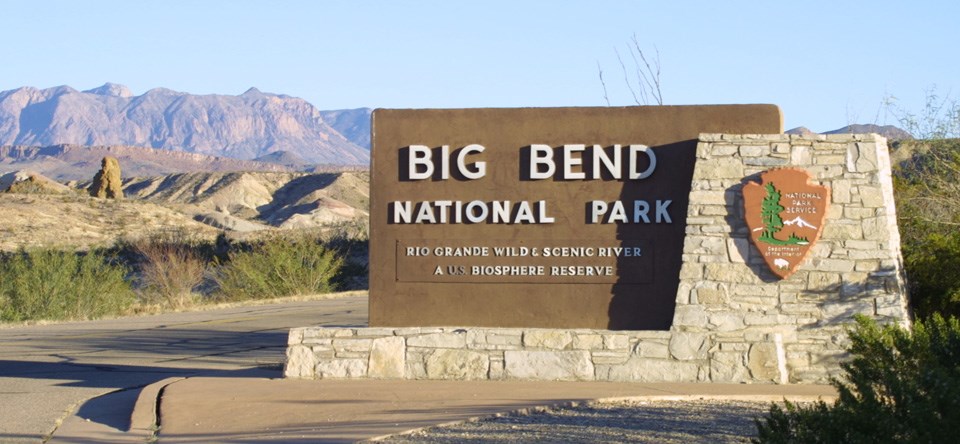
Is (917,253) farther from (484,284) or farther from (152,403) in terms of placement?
(152,403)

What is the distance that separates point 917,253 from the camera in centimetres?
1552

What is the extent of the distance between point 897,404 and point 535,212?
23.8 ft

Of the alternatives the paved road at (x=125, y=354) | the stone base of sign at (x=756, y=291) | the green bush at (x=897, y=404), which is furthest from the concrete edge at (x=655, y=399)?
the paved road at (x=125, y=354)

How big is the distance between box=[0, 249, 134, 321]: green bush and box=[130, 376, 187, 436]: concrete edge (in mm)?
16477

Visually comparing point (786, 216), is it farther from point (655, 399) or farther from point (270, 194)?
point (270, 194)

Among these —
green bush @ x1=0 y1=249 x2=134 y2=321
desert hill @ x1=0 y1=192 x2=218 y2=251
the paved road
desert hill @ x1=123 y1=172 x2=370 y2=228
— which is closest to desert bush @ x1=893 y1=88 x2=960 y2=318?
the paved road

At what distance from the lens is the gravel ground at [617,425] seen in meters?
9.87

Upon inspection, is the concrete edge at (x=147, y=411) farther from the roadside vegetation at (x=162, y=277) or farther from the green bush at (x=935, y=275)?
the roadside vegetation at (x=162, y=277)

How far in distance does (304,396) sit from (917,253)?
8184 mm

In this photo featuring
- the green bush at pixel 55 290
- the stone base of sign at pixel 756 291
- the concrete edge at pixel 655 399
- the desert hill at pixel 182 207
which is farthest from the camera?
the desert hill at pixel 182 207

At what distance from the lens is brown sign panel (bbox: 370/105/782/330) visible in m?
13.8

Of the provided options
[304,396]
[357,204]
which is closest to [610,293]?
[304,396]

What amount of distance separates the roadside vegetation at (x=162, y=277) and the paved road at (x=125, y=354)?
248 cm

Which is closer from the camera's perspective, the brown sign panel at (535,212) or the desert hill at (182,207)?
→ the brown sign panel at (535,212)
